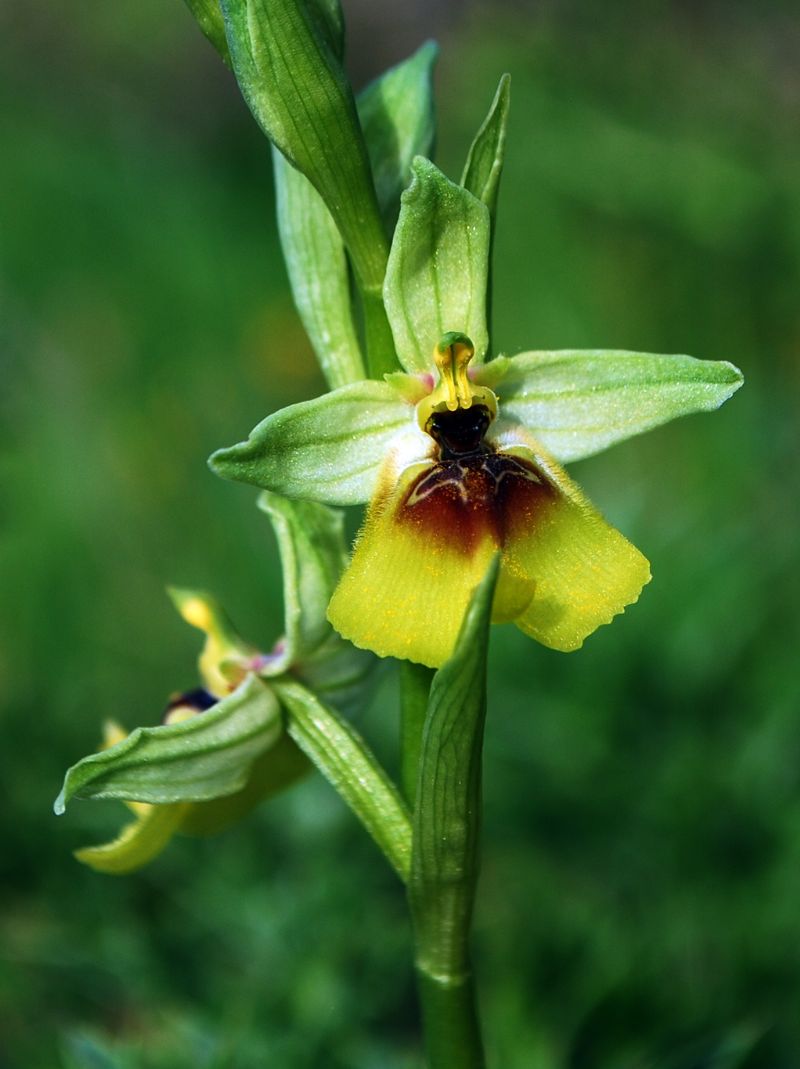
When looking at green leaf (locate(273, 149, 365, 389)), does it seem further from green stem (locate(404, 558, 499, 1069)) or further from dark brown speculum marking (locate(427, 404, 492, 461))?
green stem (locate(404, 558, 499, 1069))

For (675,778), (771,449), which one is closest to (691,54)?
(771,449)

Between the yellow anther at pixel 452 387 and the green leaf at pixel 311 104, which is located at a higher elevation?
the green leaf at pixel 311 104

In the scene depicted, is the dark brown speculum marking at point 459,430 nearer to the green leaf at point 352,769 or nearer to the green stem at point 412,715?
the green stem at point 412,715

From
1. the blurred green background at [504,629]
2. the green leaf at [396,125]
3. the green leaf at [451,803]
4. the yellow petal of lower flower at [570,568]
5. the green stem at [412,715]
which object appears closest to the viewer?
the green leaf at [451,803]

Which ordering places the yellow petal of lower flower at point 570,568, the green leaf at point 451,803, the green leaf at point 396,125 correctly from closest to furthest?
the green leaf at point 451,803 → the yellow petal of lower flower at point 570,568 → the green leaf at point 396,125

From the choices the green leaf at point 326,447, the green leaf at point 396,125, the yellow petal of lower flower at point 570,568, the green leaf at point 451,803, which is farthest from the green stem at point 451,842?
the green leaf at point 396,125

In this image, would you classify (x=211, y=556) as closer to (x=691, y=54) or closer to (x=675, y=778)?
(x=675, y=778)

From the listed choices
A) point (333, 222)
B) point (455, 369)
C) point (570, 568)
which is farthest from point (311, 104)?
point (570, 568)
